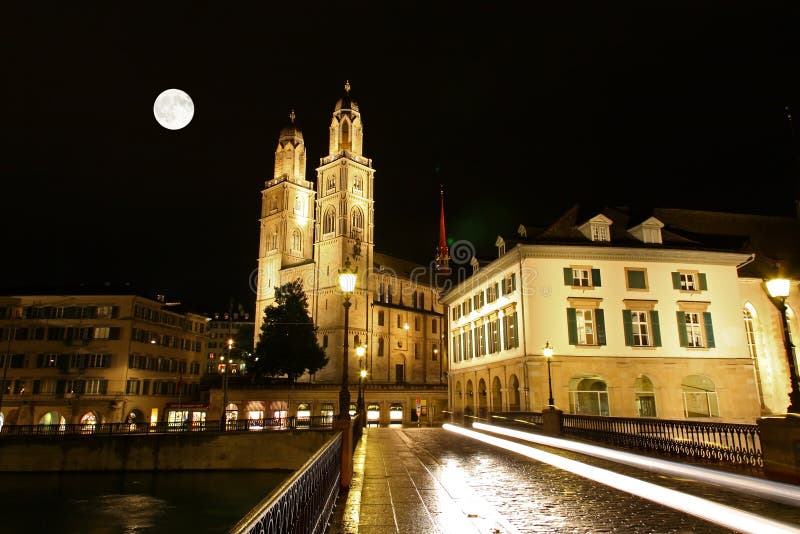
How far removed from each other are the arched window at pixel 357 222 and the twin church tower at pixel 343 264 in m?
0.17

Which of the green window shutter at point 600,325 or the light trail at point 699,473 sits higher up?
the green window shutter at point 600,325

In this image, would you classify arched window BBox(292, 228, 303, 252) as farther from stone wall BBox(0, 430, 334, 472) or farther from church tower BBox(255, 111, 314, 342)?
stone wall BBox(0, 430, 334, 472)

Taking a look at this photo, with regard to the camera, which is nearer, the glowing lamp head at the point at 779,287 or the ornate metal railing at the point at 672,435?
the glowing lamp head at the point at 779,287

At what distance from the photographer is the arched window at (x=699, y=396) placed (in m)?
32.6

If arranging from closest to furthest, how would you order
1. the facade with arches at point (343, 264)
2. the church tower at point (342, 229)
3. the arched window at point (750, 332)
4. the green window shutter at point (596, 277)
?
the green window shutter at point (596, 277) < the arched window at point (750, 332) < the church tower at point (342, 229) < the facade with arches at point (343, 264)

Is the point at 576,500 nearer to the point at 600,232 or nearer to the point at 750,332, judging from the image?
the point at 600,232

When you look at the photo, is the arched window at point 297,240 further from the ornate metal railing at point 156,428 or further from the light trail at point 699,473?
the light trail at point 699,473

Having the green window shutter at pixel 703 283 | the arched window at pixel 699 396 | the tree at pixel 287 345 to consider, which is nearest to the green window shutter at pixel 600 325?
the arched window at pixel 699 396

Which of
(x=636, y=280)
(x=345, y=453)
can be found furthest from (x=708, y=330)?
(x=345, y=453)

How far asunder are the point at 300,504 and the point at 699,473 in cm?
1150

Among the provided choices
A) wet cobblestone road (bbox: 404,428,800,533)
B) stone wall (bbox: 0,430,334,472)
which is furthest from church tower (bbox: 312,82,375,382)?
wet cobblestone road (bbox: 404,428,800,533)

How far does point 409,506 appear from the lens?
29.2 ft

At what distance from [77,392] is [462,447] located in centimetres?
4956

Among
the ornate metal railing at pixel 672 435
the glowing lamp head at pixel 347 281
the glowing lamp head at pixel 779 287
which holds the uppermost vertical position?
the glowing lamp head at pixel 347 281
